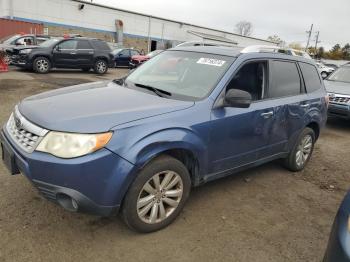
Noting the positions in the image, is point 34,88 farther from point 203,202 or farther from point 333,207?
point 333,207

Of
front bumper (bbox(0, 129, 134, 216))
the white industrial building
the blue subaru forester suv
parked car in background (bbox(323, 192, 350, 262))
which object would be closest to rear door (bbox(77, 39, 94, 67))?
the blue subaru forester suv

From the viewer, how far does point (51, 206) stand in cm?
356

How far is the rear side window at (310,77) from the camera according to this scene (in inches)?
201

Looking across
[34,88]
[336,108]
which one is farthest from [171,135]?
[34,88]

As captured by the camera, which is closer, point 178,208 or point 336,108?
point 178,208

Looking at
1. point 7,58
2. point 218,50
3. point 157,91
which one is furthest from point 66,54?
point 157,91

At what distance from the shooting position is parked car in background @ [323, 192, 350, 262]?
6.58 feet

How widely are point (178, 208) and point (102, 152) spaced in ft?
3.62

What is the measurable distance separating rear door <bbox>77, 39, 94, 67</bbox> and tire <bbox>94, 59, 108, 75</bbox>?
320 mm

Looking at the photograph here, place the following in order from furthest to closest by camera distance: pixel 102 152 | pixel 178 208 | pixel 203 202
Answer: pixel 203 202, pixel 178 208, pixel 102 152

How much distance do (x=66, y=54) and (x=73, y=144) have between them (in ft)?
44.1

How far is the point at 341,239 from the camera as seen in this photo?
207 cm

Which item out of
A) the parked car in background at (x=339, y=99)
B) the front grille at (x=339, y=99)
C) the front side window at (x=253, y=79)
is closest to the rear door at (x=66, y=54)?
the parked car in background at (x=339, y=99)

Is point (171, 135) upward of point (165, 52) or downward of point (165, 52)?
downward
